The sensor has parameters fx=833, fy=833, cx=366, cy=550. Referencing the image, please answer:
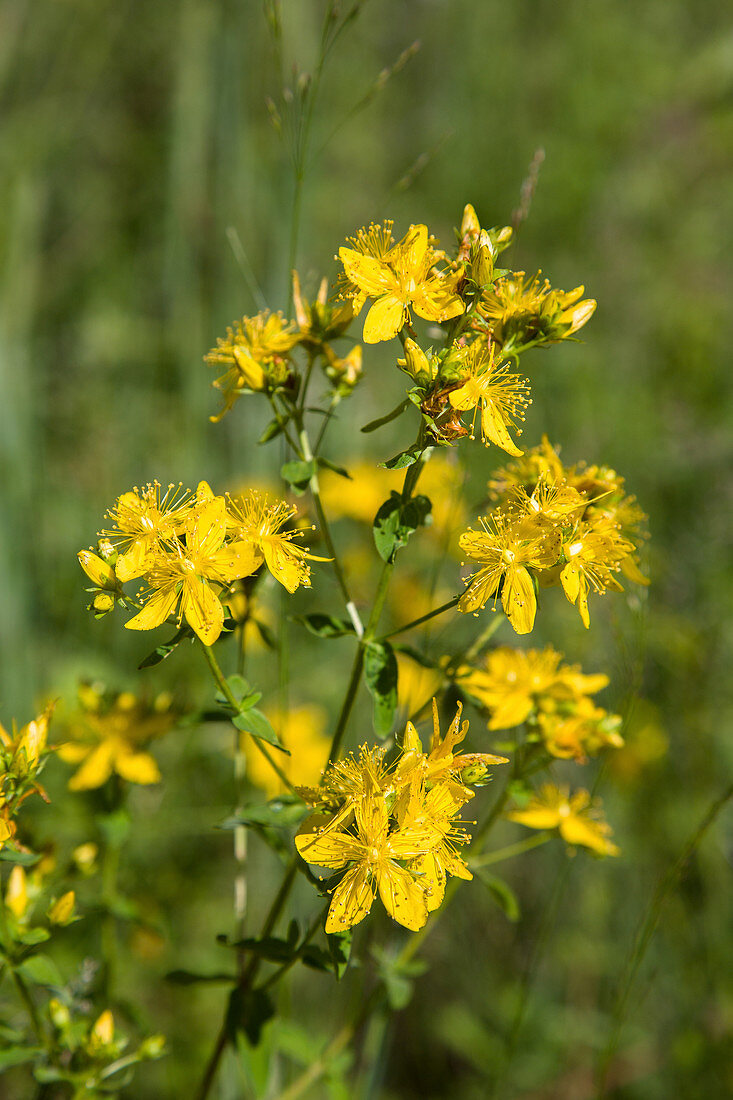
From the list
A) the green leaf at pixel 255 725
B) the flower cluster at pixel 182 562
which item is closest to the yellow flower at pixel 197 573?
the flower cluster at pixel 182 562

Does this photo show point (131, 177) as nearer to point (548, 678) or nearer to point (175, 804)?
point (175, 804)

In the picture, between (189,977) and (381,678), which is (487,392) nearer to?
(381,678)

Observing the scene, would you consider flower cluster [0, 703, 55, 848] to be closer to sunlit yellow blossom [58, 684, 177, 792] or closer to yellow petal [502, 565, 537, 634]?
sunlit yellow blossom [58, 684, 177, 792]

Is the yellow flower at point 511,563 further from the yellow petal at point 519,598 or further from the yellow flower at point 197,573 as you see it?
the yellow flower at point 197,573

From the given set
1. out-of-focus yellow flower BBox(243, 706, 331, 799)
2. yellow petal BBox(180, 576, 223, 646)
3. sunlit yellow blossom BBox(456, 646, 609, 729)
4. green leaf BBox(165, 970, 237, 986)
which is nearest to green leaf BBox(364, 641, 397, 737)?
sunlit yellow blossom BBox(456, 646, 609, 729)

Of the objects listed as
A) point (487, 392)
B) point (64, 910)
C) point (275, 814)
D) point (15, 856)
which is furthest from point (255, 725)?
point (487, 392)

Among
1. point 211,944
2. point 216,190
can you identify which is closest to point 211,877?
point 211,944
